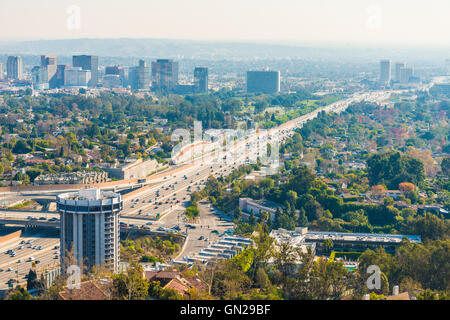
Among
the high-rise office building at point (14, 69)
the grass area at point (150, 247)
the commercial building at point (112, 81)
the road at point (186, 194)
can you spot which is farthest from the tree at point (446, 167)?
the high-rise office building at point (14, 69)

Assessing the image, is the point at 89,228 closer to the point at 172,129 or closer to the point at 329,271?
the point at 329,271

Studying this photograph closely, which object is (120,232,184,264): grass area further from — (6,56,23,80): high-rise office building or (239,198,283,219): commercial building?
(6,56,23,80): high-rise office building

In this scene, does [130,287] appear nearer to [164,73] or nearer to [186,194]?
[186,194]

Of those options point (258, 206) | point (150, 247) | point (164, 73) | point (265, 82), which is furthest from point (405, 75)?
point (150, 247)

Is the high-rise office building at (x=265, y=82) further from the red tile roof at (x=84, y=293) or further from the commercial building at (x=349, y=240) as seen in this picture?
the red tile roof at (x=84, y=293)

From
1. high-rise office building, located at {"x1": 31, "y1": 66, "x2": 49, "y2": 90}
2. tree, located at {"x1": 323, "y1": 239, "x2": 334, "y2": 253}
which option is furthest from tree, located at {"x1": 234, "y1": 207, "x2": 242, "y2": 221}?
high-rise office building, located at {"x1": 31, "y1": 66, "x2": 49, "y2": 90}
